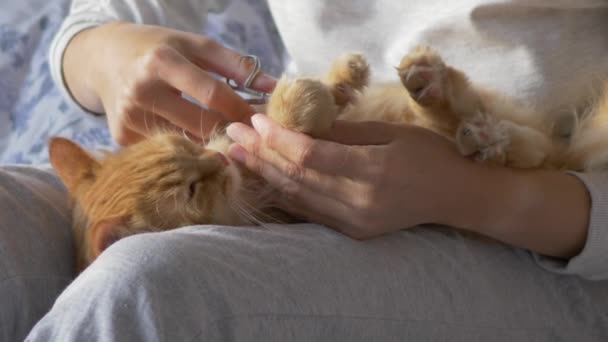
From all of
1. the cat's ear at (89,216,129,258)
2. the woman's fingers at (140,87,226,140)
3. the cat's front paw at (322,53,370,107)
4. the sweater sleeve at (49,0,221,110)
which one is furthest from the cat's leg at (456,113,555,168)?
the sweater sleeve at (49,0,221,110)

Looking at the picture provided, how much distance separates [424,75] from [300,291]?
48 centimetres

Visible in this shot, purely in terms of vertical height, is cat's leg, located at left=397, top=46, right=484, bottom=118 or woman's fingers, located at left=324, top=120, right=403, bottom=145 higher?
cat's leg, located at left=397, top=46, right=484, bottom=118

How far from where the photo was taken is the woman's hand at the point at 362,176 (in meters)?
0.94

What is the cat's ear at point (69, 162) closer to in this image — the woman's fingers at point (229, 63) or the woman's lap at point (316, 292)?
the woman's fingers at point (229, 63)

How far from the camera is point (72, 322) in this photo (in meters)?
0.63

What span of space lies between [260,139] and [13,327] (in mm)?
459

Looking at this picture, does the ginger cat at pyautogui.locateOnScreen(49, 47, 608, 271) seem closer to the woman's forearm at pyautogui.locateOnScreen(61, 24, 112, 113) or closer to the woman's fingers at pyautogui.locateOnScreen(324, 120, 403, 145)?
the woman's fingers at pyautogui.locateOnScreen(324, 120, 403, 145)

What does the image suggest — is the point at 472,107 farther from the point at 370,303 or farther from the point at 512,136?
the point at 370,303

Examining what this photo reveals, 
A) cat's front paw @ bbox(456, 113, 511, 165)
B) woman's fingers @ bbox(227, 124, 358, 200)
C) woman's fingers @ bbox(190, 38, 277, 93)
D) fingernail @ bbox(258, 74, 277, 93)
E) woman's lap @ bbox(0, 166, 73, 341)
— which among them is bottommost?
woman's lap @ bbox(0, 166, 73, 341)

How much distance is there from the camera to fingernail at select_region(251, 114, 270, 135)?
990 millimetres

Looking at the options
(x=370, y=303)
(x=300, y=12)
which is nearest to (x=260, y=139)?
(x=370, y=303)

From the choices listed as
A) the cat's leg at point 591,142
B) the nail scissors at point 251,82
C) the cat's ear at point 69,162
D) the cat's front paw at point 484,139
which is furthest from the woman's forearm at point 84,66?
the cat's leg at point 591,142

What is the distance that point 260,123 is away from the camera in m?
1.00

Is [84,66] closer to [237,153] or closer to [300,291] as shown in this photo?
[237,153]
